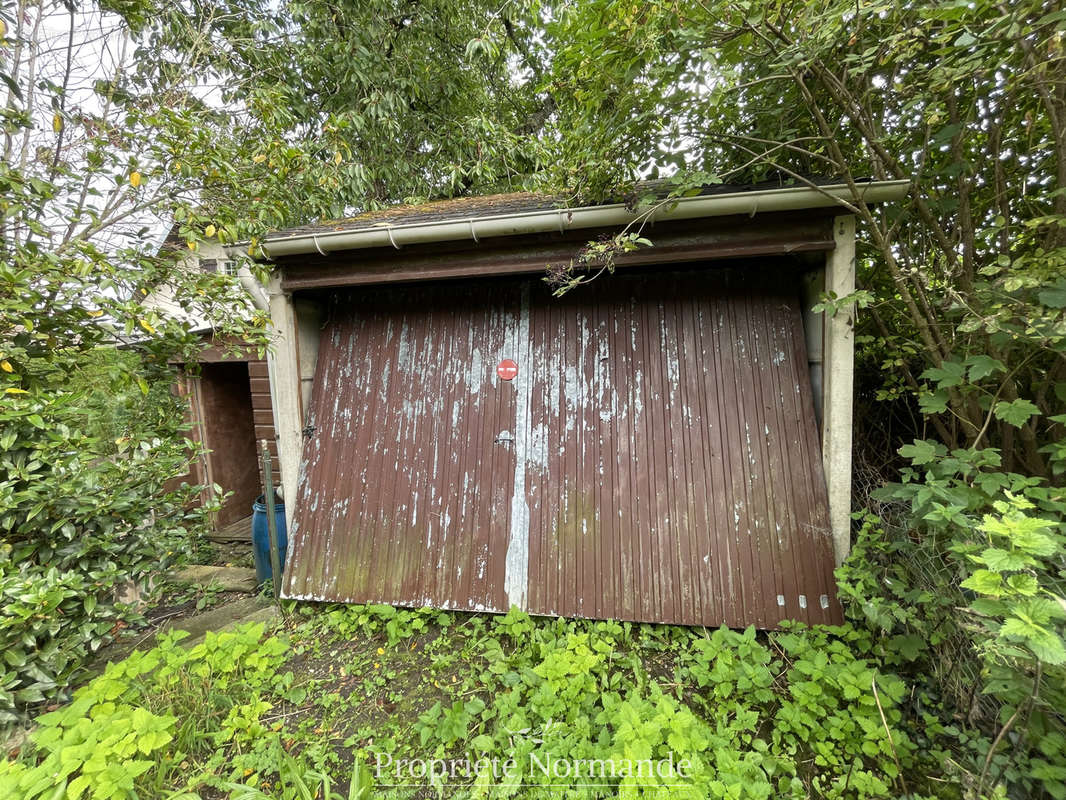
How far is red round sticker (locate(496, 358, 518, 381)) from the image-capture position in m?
2.85

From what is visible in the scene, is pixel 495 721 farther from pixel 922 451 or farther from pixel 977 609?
pixel 922 451

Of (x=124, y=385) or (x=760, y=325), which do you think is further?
(x=760, y=325)

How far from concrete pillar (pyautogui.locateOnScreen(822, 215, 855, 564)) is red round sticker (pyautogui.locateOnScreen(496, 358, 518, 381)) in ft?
6.59

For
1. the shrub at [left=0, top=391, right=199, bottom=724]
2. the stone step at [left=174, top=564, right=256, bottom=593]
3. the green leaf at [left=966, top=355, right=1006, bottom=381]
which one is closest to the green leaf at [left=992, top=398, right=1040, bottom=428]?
the green leaf at [left=966, top=355, right=1006, bottom=381]

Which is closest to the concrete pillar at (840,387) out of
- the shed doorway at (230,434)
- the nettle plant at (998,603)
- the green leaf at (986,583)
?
the nettle plant at (998,603)

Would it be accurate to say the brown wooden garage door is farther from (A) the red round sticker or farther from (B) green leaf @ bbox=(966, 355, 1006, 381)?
(B) green leaf @ bbox=(966, 355, 1006, 381)

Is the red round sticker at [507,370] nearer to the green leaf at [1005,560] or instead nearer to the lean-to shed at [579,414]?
the lean-to shed at [579,414]

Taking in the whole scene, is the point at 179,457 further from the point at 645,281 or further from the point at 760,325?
the point at 760,325

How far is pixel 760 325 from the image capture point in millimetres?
2588

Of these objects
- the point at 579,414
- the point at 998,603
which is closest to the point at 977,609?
the point at 998,603

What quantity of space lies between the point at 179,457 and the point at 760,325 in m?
3.72

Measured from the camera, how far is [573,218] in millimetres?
2242

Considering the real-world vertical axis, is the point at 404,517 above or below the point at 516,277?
below

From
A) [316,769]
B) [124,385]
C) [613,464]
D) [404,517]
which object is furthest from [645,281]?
[316,769]
